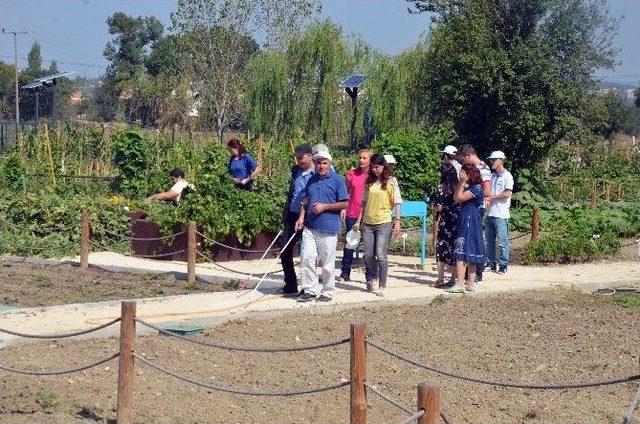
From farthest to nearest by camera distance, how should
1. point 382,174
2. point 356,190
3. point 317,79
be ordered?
point 317,79, point 356,190, point 382,174

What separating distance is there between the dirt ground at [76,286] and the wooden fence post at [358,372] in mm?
6556

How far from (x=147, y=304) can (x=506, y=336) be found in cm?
374

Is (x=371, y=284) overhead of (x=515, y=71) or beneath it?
beneath

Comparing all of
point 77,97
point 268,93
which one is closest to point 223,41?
point 268,93

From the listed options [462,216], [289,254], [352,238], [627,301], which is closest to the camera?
[289,254]

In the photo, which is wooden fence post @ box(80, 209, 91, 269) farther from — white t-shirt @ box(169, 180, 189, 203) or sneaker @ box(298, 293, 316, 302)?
sneaker @ box(298, 293, 316, 302)

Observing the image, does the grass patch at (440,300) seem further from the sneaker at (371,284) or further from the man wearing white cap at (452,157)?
the man wearing white cap at (452,157)

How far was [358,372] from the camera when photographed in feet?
21.6

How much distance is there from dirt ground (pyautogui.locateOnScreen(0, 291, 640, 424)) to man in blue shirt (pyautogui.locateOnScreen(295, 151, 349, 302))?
2.01 ft

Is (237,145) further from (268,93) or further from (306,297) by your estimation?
(268,93)

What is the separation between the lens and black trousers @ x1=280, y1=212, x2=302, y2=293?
12.4 m

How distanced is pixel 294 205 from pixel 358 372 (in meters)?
5.77

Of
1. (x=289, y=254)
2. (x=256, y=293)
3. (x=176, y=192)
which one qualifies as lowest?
Result: (x=256, y=293)

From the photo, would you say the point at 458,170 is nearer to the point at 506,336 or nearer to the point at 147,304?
the point at 506,336
